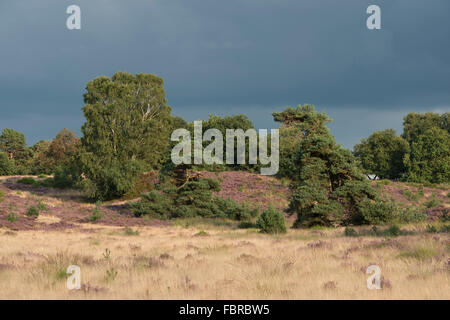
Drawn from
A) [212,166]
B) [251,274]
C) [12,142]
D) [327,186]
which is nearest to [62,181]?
[212,166]

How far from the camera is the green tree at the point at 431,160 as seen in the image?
56.7 m

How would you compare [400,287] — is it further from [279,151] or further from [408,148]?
[408,148]

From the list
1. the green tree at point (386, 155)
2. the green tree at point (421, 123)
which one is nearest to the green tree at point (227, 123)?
the green tree at point (386, 155)

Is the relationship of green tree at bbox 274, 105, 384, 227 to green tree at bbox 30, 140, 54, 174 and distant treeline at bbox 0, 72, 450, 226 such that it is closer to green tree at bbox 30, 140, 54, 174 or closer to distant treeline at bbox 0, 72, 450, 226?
distant treeline at bbox 0, 72, 450, 226

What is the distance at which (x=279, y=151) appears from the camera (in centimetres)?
5356

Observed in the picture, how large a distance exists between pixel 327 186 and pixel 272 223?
421cm

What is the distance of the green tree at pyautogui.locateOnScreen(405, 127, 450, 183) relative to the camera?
56.7 m

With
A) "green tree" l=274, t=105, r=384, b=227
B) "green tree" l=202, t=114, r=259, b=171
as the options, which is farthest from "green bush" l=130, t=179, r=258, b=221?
"green tree" l=202, t=114, r=259, b=171

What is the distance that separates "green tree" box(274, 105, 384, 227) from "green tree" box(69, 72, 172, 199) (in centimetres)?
2492

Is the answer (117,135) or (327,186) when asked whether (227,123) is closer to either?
(117,135)

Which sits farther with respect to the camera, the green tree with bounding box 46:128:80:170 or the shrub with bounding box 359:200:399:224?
the green tree with bounding box 46:128:80:170

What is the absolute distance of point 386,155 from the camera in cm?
6588

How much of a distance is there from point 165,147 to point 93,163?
8.73 m

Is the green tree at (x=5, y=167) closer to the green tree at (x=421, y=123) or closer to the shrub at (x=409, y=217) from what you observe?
the shrub at (x=409, y=217)
